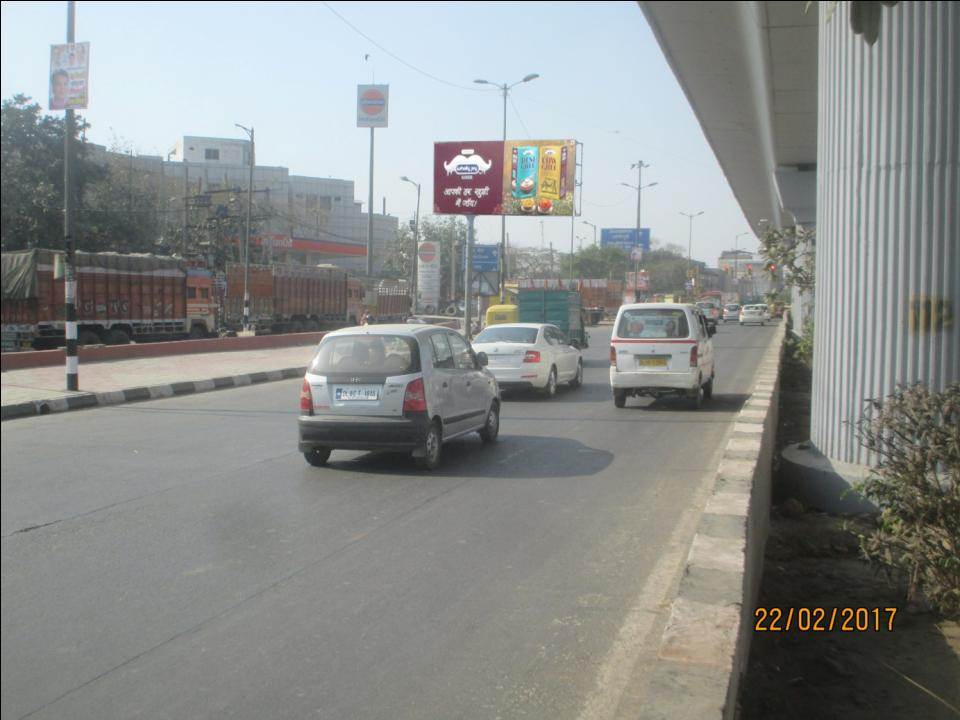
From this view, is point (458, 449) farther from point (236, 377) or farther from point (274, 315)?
point (274, 315)

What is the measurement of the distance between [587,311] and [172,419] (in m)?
51.9

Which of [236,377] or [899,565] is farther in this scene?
[236,377]

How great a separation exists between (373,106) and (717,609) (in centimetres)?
3276

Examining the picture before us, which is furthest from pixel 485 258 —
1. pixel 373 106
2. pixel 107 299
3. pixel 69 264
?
pixel 69 264

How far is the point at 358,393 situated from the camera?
10.0 m

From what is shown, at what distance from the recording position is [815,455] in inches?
329

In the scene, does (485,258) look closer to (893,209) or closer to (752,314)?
(893,209)

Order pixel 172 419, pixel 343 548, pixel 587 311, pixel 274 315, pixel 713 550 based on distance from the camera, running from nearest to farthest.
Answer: pixel 713 550, pixel 343 548, pixel 172 419, pixel 274 315, pixel 587 311

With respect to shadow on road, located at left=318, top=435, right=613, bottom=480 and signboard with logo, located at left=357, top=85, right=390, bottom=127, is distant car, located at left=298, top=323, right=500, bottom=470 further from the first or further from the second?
signboard with logo, located at left=357, top=85, right=390, bottom=127

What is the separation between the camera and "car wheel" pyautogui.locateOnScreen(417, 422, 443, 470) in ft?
33.0

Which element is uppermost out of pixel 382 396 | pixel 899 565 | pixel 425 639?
pixel 382 396

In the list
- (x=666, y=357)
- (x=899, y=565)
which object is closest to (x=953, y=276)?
(x=899, y=565)

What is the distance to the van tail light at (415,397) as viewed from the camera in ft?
32.6

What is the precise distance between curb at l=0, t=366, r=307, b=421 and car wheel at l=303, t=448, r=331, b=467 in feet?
16.4
